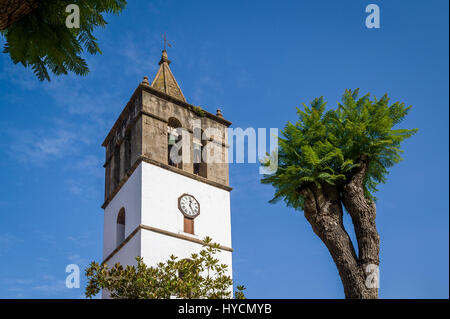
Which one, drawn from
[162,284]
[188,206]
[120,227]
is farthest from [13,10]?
[120,227]

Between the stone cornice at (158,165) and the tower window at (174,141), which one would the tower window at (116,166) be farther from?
the tower window at (174,141)

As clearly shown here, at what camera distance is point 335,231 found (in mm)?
13578

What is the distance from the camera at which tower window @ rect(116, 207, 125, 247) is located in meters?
26.4

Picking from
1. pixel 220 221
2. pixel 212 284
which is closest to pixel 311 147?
pixel 212 284

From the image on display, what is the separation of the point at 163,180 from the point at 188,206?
1.54 meters

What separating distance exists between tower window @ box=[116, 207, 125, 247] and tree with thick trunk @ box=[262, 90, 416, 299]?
42.9 feet

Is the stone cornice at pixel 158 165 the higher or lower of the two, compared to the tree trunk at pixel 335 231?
higher

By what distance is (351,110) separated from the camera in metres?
15.0

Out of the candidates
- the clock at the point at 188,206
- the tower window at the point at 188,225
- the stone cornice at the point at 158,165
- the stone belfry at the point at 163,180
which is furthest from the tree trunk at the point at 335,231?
the stone cornice at the point at 158,165

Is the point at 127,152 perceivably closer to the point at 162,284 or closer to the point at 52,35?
the point at 162,284

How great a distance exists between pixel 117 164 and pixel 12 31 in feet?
77.7

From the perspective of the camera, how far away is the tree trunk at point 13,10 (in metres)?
5.16

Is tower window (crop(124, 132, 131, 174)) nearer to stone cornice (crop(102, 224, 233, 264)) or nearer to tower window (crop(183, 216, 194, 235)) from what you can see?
stone cornice (crop(102, 224, 233, 264))

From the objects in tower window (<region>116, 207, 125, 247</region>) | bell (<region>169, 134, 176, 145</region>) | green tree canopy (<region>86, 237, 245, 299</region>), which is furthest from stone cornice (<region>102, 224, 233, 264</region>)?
green tree canopy (<region>86, 237, 245, 299</region>)
